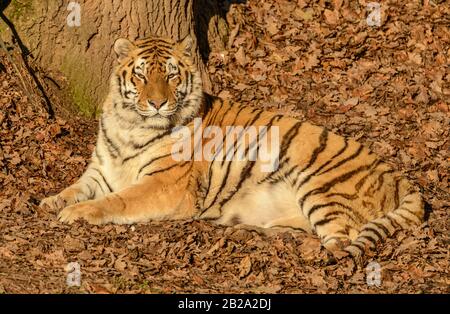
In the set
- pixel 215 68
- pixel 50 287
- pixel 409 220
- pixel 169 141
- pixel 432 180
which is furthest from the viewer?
pixel 215 68

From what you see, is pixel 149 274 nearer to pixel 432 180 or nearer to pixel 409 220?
pixel 409 220

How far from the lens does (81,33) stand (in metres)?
8.33

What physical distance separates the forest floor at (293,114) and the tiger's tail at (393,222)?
0.10 metres

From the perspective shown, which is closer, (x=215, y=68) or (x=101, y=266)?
(x=101, y=266)

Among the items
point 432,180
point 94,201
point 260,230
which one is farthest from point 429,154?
point 94,201

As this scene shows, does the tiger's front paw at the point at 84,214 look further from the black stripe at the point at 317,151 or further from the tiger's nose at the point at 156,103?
the black stripe at the point at 317,151

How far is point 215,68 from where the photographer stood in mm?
9352

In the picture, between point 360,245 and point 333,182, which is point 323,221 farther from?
point 360,245

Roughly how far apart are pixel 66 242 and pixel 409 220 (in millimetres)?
2766

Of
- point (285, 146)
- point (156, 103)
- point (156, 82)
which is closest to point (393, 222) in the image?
point (285, 146)

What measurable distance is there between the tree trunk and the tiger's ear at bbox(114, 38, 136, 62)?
0.99m

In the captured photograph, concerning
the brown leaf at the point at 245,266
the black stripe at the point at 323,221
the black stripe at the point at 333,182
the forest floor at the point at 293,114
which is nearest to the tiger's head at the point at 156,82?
the forest floor at the point at 293,114

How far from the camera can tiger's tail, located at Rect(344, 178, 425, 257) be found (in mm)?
6368

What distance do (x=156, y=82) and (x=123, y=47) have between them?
0.49 meters
